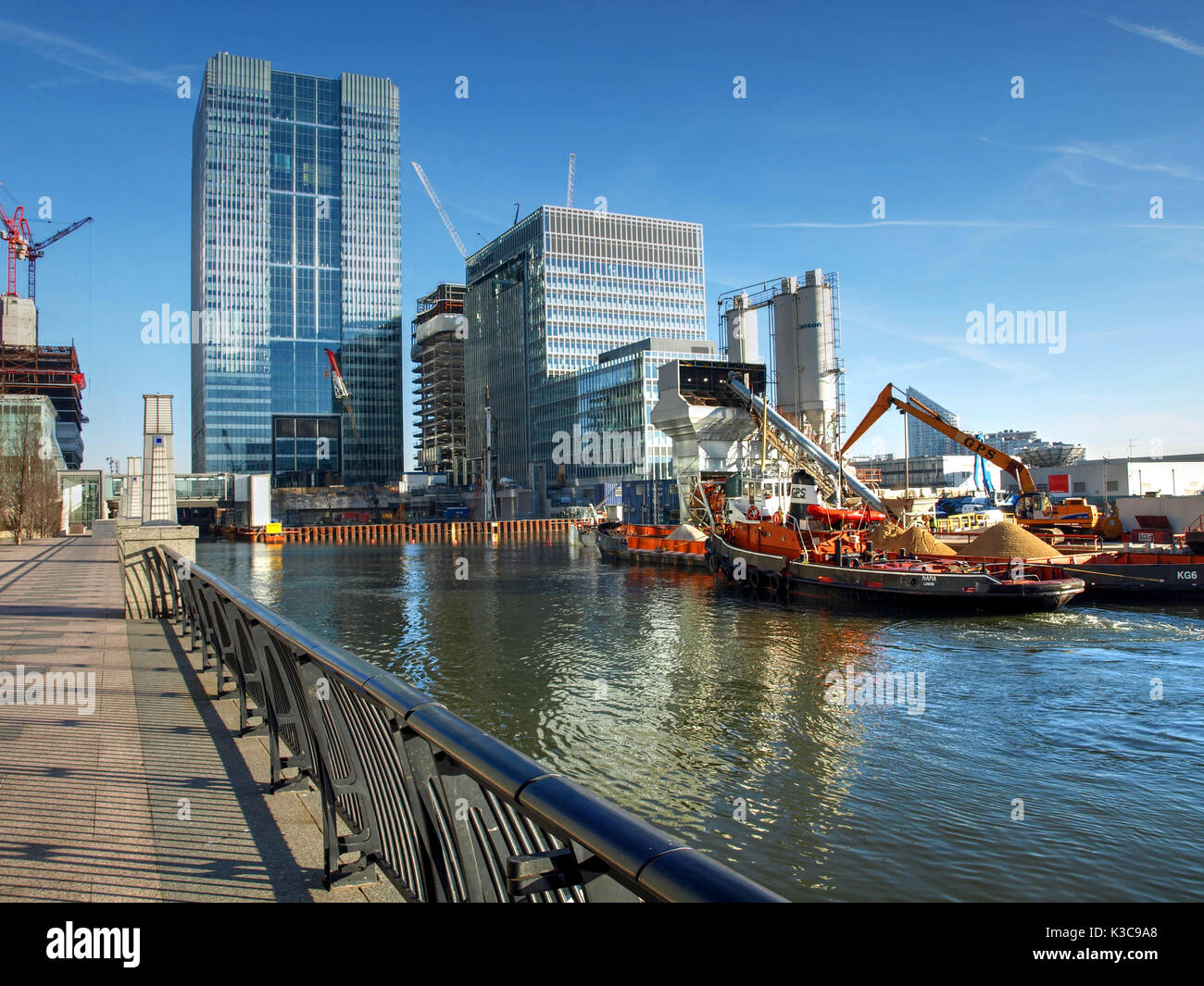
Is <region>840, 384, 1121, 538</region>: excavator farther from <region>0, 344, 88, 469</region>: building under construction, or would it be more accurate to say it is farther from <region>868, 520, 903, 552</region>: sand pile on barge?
<region>0, 344, 88, 469</region>: building under construction

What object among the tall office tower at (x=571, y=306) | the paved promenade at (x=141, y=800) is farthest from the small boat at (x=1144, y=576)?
the tall office tower at (x=571, y=306)

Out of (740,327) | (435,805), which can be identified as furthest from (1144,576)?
(740,327)

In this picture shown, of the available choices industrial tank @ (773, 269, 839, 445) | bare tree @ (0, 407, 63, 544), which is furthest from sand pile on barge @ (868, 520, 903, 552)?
bare tree @ (0, 407, 63, 544)

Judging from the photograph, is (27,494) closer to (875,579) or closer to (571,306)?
(875,579)

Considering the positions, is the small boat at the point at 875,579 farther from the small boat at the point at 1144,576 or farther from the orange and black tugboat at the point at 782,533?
the small boat at the point at 1144,576

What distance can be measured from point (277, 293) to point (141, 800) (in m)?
201

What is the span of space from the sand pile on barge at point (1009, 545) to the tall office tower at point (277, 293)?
164190mm

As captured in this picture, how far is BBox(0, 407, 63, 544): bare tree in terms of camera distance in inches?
2190

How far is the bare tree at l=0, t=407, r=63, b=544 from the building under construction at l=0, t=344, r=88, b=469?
116710 mm

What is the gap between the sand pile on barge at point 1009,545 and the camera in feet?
139

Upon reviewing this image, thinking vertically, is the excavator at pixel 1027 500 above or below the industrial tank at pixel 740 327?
below

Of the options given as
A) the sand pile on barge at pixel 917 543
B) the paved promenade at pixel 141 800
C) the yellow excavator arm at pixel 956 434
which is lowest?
the sand pile on barge at pixel 917 543
